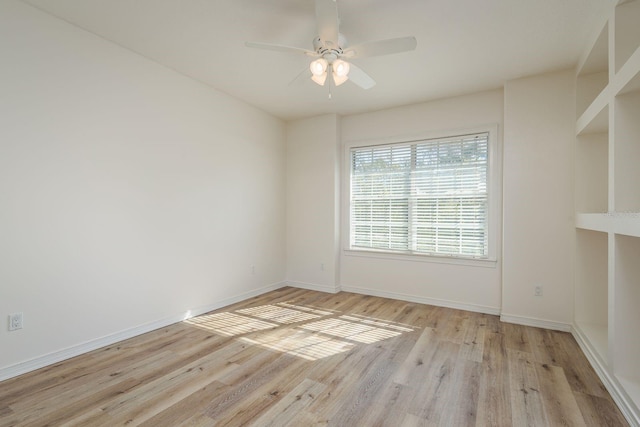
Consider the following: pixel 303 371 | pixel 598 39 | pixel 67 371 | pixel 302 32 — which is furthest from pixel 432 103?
pixel 67 371

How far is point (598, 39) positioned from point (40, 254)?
4.81 metres

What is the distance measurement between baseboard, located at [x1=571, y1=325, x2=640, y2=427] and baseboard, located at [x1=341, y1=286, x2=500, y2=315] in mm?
910

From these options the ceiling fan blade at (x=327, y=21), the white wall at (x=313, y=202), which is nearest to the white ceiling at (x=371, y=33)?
the ceiling fan blade at (x=327, y=21)

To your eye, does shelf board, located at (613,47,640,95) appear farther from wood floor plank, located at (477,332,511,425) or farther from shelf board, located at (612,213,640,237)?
wood floor plank, located at (477,332,511,425)

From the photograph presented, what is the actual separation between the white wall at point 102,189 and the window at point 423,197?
192 cm

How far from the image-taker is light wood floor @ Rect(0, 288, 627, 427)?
71.6 inches

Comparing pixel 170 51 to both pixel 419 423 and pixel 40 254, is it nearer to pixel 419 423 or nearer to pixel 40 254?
pixel 40 254

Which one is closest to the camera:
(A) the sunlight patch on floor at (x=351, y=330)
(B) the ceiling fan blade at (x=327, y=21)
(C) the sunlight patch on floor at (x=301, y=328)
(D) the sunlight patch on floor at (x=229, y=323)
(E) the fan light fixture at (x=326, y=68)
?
(B) the ceiling fan blade at (x=327, y=21)

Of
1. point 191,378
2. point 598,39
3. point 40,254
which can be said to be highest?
point 598,39

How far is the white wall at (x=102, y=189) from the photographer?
7.26 feet

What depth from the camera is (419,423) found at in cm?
176

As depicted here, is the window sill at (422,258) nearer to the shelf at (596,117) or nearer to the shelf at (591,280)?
the shelf at (591,280)

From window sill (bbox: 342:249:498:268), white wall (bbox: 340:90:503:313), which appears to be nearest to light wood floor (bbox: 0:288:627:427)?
white wall (bbox: 340:90:503:313)

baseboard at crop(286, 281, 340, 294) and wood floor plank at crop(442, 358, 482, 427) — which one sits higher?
baseboard at crop(286, 281, 340, 294)
